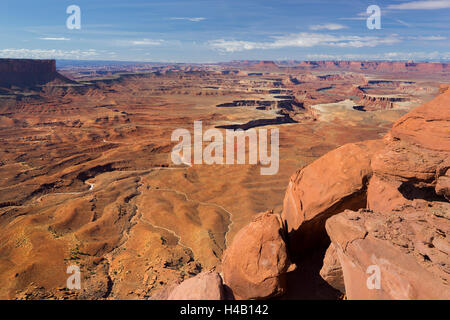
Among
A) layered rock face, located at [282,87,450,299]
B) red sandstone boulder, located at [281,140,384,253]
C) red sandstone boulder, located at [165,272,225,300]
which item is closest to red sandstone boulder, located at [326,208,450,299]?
layered rock face, located at [282,87,450,299]

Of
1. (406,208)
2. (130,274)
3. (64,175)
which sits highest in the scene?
(406,208)

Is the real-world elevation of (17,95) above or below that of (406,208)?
above

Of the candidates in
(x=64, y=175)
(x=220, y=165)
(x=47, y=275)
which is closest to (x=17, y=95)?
(x=64, y=175)

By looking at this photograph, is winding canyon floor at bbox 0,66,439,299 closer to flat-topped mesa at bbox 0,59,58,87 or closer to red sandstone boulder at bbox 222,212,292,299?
red sandstone boulder at bbox 222,212,292,299

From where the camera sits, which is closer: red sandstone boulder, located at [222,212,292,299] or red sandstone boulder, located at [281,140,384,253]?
red sandstone boulder, located at [222,212,292,299]

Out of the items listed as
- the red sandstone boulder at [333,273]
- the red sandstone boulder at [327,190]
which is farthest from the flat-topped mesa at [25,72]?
the red sandstone boulder at [333,273]

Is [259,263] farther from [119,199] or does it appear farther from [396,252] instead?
[119,199]
